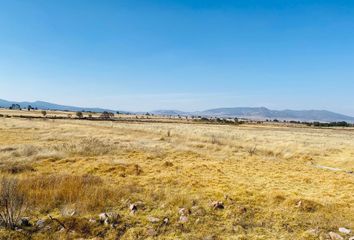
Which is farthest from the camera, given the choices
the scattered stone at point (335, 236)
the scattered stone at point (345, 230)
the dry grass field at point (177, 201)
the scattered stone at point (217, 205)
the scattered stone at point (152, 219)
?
the scattered stone at point (217, 205)

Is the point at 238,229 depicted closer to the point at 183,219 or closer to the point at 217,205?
the point at 183,219

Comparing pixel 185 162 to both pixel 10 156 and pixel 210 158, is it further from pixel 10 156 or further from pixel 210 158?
pixel 10 156

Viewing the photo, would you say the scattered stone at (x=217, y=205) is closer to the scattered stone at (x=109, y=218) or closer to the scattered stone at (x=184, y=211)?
the scattered stone at (x=184, y=211)

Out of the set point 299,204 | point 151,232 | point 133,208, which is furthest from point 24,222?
point 299,204

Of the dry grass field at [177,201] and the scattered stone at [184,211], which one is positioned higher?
the scattered stone at [184,211]

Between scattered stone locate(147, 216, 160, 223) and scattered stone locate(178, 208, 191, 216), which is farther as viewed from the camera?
scattered stone locate(178, 208, 191, 216)

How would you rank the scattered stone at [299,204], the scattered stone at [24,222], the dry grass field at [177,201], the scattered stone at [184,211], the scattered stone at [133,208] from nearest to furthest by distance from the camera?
the scattered stone at [24,222] → the dry grass field at [177,201] → the scattered stone at [184,211] → the scattered stone at [133,208] → the scattered stone at [299,204]

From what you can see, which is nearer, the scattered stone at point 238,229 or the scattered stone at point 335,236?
the scattered stone at point 335,236

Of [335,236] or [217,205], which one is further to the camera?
[217,205]

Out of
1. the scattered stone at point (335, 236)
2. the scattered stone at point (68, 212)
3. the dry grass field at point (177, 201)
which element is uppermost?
the scattered stone at point (68, 212)

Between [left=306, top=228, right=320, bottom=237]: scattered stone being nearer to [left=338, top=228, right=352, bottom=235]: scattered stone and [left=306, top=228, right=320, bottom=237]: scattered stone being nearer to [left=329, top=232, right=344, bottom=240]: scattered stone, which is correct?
[left=329, top=232, right=344, bottom=240]: scattered stone

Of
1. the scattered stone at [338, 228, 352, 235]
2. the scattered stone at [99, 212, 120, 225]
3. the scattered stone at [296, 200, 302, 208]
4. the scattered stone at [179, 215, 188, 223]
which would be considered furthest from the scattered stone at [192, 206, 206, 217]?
the scattered stone at [338, 228, 352, 235]

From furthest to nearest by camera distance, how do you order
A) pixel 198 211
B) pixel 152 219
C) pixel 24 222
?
pixel 198 211
pixel 152 219
pixel 24 222

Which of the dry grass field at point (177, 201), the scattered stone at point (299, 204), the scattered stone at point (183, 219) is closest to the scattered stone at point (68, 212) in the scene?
the dry grass field at point (177, 201)
